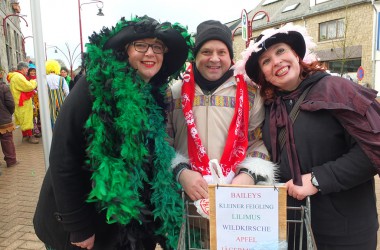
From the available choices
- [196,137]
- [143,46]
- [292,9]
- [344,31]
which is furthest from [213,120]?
[292,9]

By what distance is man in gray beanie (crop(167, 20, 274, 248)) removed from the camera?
77.9 inches

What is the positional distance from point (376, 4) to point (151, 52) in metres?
23.0

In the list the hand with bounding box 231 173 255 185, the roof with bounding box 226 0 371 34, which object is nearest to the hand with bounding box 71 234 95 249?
the hand with bounding box 231 173 255 185

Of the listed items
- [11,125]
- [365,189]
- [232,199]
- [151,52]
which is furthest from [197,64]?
[11,125]

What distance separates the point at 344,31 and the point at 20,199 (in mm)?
22832

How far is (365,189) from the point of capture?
1.79 metres

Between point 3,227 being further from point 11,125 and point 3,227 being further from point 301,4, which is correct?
point 301,4

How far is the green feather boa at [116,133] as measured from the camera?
1640 mm

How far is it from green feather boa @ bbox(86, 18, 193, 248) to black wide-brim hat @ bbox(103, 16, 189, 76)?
2.0 inches

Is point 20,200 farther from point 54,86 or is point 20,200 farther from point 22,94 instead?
point 22,94

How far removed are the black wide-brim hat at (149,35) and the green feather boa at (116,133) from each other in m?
0.05

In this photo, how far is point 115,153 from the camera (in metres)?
1.76

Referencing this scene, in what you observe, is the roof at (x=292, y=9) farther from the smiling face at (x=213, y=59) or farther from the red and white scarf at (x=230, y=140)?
the red and white scarf at (x=230, y=140)

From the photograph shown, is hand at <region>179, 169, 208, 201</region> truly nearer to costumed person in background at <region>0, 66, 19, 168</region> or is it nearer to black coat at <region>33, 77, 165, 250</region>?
black coat at <region>33, 77, 165, 250</region>
